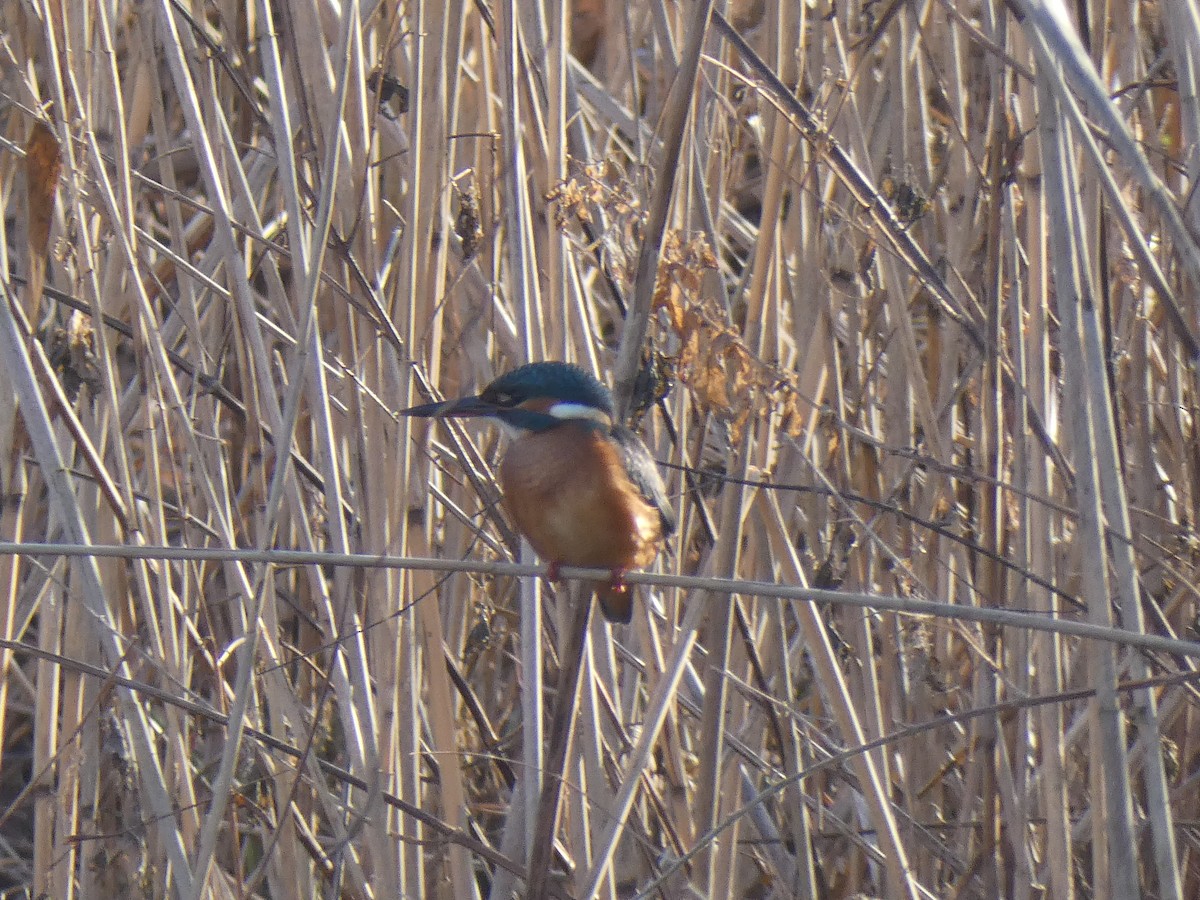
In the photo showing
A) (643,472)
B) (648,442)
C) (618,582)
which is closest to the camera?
(618,582)

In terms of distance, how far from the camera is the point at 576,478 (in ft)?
7.32

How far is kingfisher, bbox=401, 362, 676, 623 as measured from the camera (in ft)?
7.22

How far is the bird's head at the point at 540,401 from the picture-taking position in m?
2.13

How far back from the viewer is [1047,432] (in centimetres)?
212

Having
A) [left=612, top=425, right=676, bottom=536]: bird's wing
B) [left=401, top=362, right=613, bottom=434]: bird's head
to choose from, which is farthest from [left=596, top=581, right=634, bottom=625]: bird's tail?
[left=401, top=362, right=613, bottom=434]: bird's head

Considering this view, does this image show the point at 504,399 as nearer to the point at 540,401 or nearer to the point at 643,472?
the point at 540,401

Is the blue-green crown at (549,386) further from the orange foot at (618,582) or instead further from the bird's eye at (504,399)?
the orange foot at (618,582)

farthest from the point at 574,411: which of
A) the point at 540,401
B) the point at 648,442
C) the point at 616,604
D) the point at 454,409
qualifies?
the point at 648,442

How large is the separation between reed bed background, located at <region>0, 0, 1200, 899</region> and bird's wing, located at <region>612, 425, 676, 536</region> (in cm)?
10

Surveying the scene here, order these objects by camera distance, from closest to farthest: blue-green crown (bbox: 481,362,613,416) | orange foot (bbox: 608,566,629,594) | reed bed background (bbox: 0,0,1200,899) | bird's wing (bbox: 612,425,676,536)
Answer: orange foot (bbox: 608,566,629,594) → reed bed background (bbox: 0,0,1200,899) → blue-green crown (bbox: 481,362,613,416) → bird's wing (bbox: 612,425,676,536)

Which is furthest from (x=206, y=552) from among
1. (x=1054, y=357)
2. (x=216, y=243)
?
(x=1054, y=357)

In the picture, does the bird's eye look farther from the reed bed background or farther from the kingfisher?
the reed bed background

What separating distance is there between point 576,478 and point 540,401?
0.49ft

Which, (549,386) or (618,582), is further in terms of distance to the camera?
(549,386)
